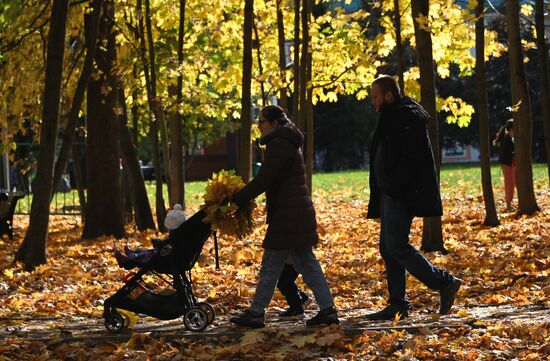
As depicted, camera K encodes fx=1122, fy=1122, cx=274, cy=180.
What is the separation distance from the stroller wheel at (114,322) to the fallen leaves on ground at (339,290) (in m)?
0.44

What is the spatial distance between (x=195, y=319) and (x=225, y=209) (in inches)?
37.5

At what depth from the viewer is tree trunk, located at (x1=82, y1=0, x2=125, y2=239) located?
1891 cm

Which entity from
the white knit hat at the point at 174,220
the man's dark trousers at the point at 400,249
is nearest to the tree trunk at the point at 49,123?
the white knit hat at the point at 174,220

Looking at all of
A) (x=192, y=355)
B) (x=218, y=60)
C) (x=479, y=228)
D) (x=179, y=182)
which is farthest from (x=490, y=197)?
(x=218, y=60)

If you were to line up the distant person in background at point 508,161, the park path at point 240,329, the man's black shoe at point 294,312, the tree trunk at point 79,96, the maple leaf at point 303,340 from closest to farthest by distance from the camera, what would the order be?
the maple leaf at point 303,340
the park path at point 240,329
the man's black shoe at point 294,312
the tree trunk at point 79,96
the distant person in background at point 508,161

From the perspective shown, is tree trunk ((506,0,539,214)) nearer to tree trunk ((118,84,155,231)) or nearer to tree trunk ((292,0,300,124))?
tree trunk ((292,0,300,124))

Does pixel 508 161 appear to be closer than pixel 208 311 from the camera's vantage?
No

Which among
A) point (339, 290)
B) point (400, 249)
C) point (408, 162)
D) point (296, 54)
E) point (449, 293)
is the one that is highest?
point (296, 54)

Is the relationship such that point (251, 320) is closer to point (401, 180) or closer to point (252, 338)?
point (252, 338)

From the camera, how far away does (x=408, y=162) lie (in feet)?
28.5

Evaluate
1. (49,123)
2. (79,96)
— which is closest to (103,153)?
(79,96)

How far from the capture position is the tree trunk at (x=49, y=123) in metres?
13.4

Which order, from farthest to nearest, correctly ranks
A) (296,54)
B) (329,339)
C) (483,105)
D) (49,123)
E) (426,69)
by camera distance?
(296,54)
(483,105)
(426,69)
(49,123)
(329,339)

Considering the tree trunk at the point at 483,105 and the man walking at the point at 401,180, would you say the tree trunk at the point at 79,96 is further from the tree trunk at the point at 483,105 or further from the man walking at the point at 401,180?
the man walking at the point at 401,180
